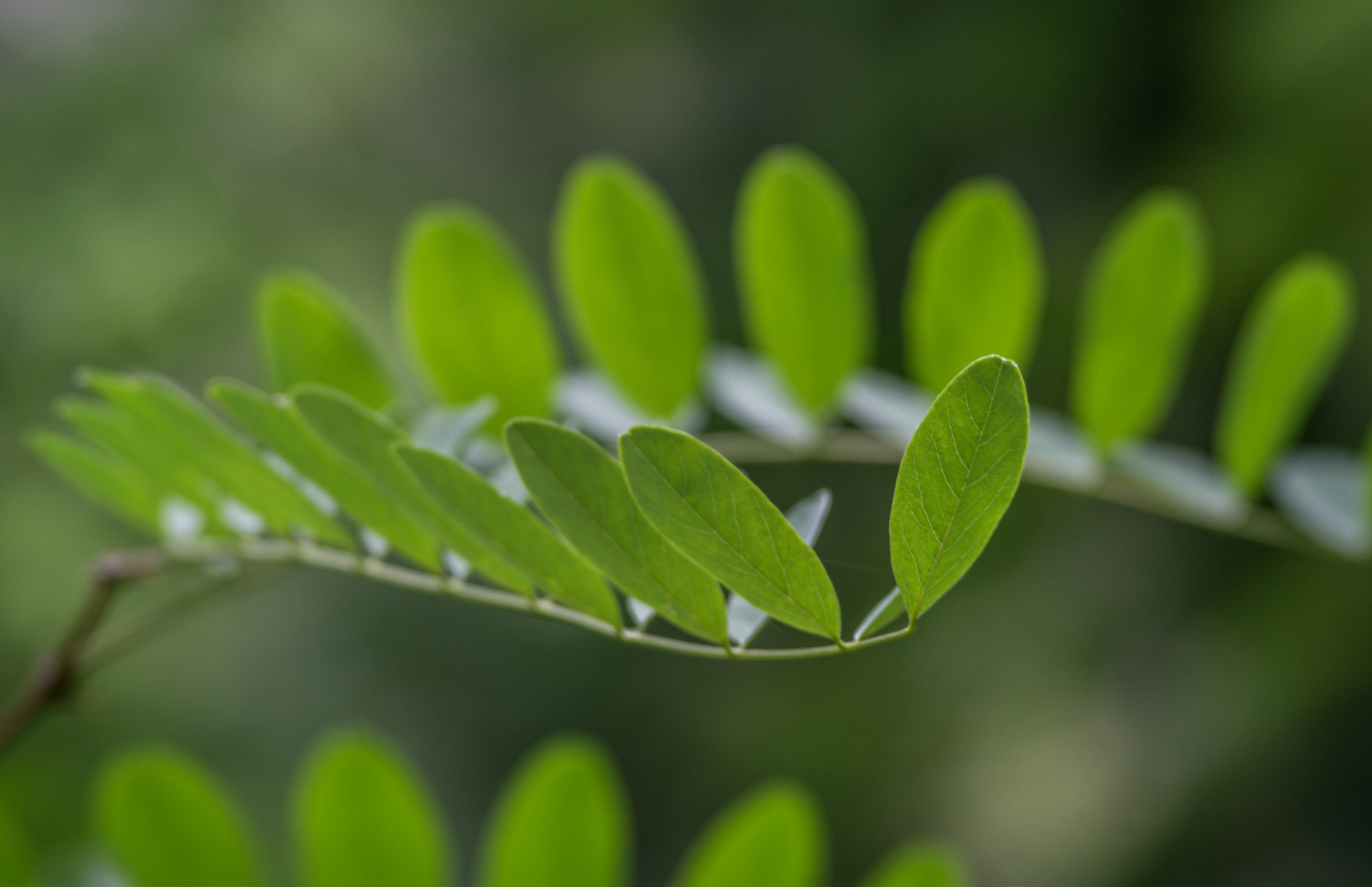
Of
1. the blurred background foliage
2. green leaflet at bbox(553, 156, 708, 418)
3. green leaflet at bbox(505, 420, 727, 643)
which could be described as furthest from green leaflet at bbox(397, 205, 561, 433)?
the blurred background foliage

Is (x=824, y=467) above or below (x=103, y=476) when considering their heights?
below

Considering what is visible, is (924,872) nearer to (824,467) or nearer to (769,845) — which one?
(769,845)

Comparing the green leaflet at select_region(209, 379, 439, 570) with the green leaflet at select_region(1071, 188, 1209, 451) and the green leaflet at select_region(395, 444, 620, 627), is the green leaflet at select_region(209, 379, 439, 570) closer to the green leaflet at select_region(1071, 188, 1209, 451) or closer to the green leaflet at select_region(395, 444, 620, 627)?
the green leaflet at select_region(395, 444, 620, 627)

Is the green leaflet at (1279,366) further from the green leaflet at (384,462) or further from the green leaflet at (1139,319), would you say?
the green leaflet at (384,462)

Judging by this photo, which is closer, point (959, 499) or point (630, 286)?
point (959, 499)

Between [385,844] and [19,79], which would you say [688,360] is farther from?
[19,79]

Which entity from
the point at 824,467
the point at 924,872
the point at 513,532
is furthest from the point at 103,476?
the point at 824,467

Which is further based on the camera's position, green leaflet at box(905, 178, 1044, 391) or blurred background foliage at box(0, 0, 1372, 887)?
blurred background foliage at box(0, 0, 1372, 887)
